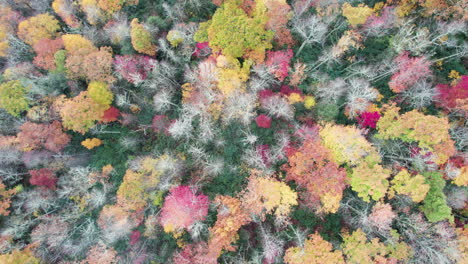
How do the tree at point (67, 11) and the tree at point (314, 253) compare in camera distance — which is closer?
the tree at point (314, 253)

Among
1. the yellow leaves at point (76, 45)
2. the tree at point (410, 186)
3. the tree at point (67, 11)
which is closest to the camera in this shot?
the tree at point (410, 186)

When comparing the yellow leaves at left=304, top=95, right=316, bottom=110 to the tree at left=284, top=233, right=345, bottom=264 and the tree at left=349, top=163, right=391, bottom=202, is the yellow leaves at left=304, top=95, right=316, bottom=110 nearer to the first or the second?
Result: the tree at left=349, top=163, right=391, bottom=202

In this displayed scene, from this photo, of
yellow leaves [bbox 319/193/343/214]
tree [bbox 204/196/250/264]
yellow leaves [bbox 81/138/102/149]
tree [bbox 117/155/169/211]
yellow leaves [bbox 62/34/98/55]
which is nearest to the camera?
yellow leaves [bbox 319/193/343/214]

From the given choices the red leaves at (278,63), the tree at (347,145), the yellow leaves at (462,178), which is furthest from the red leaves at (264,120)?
the yellow leaves at (462,178)

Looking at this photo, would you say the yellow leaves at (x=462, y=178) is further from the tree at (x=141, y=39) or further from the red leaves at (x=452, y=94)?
the tree at (x=141, y=39)

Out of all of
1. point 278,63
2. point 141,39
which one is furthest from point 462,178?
point 141,39

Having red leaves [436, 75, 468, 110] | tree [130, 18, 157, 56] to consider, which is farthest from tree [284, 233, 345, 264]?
tree [130, 18, 157, 56]

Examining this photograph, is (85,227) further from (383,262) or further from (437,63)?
(437,63)
